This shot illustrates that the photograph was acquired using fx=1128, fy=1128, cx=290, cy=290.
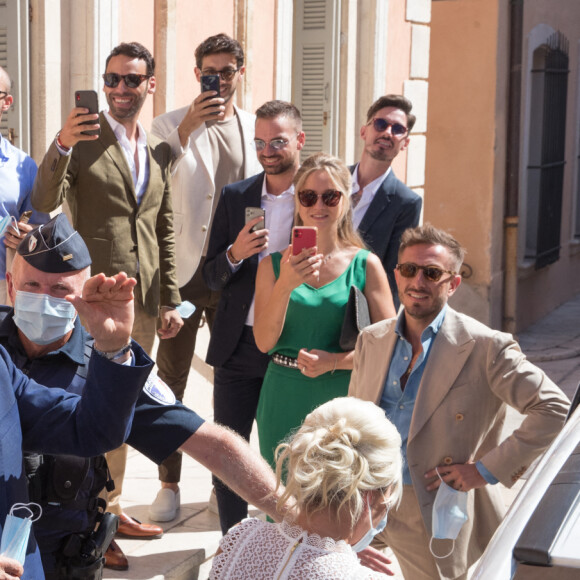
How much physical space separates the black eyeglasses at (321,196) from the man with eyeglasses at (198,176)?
1125mm

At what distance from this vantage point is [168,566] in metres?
5.08

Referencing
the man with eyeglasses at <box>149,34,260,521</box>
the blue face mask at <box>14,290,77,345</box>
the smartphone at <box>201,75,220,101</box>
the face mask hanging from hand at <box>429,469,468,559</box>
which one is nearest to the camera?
the blue face mask at <box>14,290,77,345</box>

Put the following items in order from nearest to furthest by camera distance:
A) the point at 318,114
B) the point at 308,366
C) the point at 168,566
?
the point at 308,366, the point at 168,566, the point at 318,114

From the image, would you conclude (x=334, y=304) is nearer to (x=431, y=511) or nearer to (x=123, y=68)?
(x=431, y=511)

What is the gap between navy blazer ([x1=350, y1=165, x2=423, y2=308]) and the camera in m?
5.53

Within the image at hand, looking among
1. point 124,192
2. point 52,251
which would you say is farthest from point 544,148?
point 52,251

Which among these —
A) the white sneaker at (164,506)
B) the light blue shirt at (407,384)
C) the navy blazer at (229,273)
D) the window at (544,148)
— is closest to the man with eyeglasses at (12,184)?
the navy blazer at (229,273)

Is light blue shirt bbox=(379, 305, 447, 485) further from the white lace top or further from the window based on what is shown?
the window

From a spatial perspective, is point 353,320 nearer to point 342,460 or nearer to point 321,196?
point 321,196

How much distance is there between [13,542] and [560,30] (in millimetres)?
13698

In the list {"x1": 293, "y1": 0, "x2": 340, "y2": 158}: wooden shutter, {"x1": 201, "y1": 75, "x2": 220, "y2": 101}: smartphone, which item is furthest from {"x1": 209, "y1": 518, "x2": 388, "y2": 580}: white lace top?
{"x1": 293, "y1": 0, "x2": 340, "y2": 158}: wooden shutter

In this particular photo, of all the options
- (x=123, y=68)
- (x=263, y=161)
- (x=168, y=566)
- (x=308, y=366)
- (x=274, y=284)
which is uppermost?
(x=123, y=68)

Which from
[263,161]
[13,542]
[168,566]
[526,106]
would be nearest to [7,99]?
[263,161]

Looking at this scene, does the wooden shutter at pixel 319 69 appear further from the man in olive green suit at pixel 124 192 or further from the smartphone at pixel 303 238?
the smartphone at pixel 303 238
